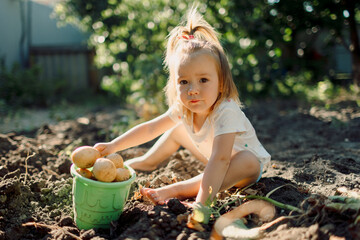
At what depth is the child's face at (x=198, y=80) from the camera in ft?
7.08

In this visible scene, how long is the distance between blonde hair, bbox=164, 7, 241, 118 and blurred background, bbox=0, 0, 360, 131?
2.24 m

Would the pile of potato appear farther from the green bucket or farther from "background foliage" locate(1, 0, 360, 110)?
"background foliage" locate(1, 0, 360, 110)

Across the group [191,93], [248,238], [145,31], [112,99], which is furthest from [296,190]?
[112,99]

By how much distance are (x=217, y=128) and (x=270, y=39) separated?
11.5 feet

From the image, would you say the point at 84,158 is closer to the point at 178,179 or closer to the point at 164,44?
the point at 178,179

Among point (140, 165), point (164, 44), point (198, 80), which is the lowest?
point (140, 165)

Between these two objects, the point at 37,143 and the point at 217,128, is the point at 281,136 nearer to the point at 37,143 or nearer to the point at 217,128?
the point at 217,128

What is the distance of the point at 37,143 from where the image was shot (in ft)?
11.8

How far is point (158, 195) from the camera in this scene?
2.12m

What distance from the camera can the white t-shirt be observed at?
2.17 meters

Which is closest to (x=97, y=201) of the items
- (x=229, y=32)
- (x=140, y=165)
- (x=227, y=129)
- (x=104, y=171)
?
(x=104, y=171)

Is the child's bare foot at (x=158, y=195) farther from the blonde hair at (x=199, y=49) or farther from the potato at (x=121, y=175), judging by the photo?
the blonde hair at (x=199, y=49)

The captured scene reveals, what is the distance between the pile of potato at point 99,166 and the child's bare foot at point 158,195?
240 mm

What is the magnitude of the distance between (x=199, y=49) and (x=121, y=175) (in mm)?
903
